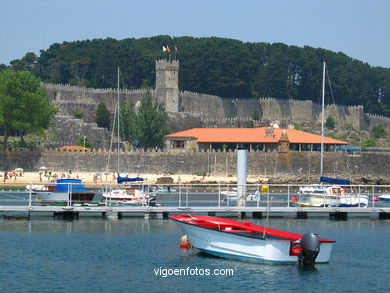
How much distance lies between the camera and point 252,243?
43000 mm

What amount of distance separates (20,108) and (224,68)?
158ft

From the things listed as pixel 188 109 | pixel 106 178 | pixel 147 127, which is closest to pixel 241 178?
pixel 106 178

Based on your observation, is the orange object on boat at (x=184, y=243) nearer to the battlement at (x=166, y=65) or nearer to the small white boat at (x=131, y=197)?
the small white boat at (x=131, y=197)

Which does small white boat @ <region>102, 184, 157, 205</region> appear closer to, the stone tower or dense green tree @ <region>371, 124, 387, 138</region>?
the stone tower

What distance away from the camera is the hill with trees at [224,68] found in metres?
149

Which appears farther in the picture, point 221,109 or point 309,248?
point 221,109

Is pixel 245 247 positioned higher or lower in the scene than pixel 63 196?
lower

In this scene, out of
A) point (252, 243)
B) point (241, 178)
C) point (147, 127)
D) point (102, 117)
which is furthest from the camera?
point (102, 117)

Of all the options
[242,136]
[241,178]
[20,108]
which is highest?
[20,108]

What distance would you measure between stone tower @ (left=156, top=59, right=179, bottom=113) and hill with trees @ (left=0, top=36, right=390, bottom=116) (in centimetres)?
1777

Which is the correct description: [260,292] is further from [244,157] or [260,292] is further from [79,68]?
[79,68]

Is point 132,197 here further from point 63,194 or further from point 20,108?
point 20,108

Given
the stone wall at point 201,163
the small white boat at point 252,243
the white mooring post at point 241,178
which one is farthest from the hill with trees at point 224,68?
the small white boat at point 252,243

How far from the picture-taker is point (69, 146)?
371 ft
